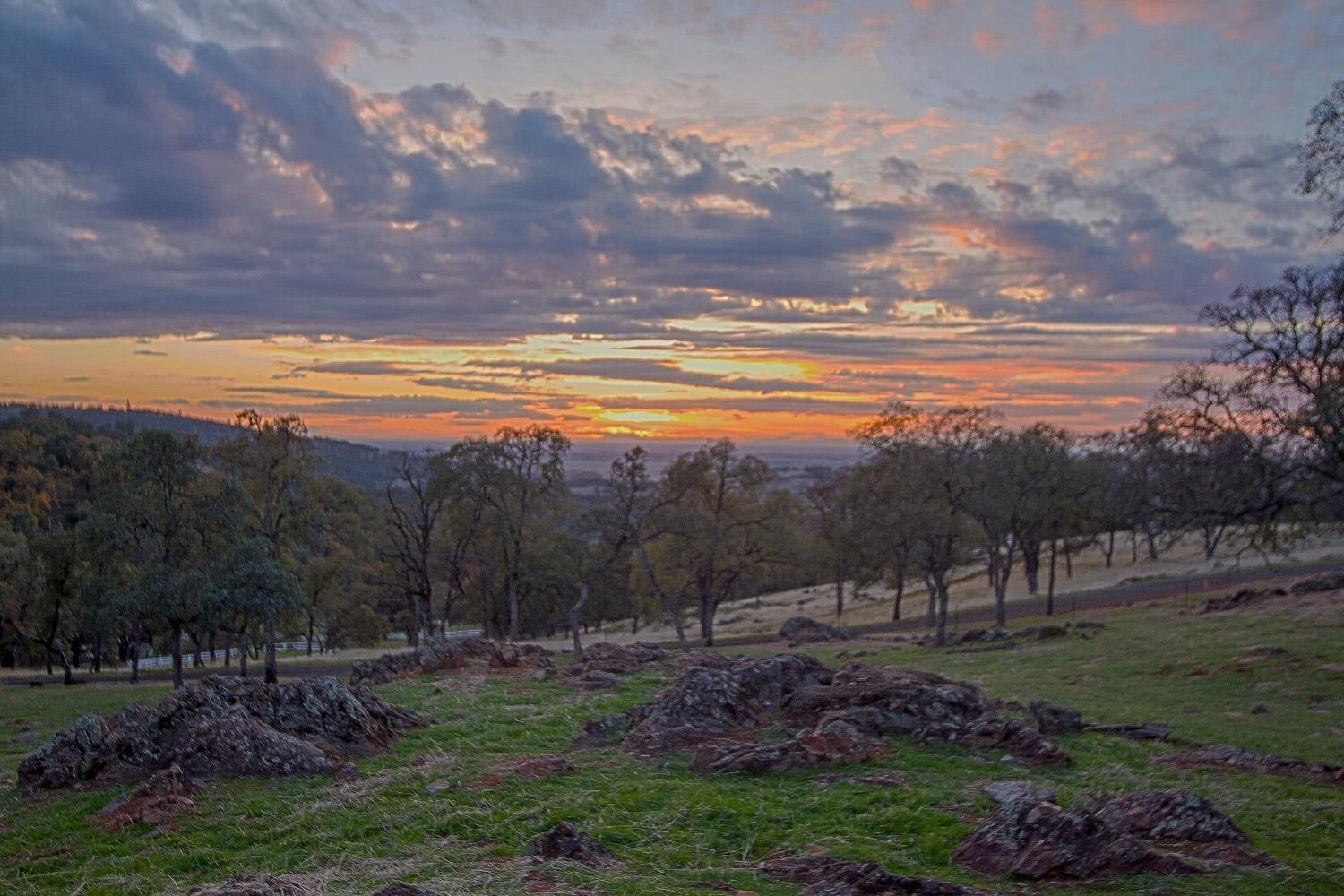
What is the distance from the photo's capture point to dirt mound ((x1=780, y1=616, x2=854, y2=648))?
129 feet

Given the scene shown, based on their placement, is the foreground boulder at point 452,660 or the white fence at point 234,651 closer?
the foreground boulder at point 452,660

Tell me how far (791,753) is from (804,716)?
2132 mm

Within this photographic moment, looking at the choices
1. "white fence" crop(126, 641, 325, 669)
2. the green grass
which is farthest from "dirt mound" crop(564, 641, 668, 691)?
"white fence" crop(126, 641, 325, 669)

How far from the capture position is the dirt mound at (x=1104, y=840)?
7.72m

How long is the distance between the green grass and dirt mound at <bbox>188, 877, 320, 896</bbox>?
1.15 ft

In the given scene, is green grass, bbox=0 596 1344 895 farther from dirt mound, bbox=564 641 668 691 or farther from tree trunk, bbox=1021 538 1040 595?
tree trunk, bbox=1021 538 1040 595

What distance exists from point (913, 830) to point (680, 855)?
2.30 meters

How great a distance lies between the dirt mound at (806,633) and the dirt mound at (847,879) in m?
30.1

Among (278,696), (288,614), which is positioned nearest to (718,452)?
(288,614)

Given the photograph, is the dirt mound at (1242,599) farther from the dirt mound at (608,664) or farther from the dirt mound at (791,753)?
the dirt mound at (791,753)

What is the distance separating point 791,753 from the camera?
11.6 meters

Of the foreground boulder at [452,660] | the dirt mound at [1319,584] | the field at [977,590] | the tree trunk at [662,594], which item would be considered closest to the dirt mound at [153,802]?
the foreground boulder at [452,660]

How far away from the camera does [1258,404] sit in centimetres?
2073

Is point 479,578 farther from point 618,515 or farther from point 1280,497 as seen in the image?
point 1280,497
